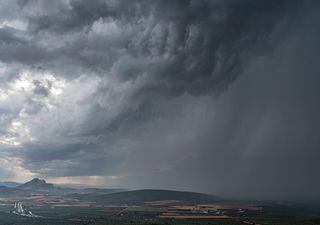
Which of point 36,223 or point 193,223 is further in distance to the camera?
point 36,223

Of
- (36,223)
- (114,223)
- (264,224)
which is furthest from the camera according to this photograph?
(36,223)

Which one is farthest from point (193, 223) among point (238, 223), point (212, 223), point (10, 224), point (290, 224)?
point (10, 224)

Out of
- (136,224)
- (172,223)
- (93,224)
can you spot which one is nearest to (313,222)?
(172,223)

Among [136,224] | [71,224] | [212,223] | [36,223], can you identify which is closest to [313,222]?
[212,223]

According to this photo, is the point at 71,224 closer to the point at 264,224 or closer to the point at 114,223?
the point at 114,223

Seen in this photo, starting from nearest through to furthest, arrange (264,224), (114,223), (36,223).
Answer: (264,224), (114,223), (36,223)

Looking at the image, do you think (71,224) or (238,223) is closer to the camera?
(238,223)

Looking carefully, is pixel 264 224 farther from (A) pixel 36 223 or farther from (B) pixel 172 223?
(A) pixel 36 223

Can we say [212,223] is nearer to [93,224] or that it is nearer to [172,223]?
[172,223]
